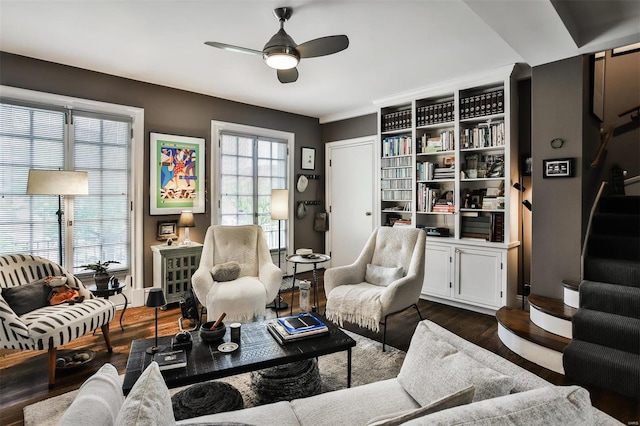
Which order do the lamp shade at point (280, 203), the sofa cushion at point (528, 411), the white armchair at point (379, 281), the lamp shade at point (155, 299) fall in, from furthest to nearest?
the lamp shade at point (280, 203) → the white armchair at point (379, 281) → the lamp shade at point (155, 299) → the sofa cushion at point (528, 411)

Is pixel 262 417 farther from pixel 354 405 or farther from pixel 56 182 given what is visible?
pixel 56 182

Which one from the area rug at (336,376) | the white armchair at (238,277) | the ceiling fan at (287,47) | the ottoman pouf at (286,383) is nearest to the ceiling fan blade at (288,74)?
the ceiling fan at (287,47)

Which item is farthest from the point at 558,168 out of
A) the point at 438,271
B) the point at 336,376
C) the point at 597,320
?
the point at 336,376

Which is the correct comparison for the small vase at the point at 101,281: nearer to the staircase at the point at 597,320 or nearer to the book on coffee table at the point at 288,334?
the book on coffee table at the point at 288,334

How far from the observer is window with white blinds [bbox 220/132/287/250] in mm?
4812

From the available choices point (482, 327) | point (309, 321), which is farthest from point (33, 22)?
point (482, 327)

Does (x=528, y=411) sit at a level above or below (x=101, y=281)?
above

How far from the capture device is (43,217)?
345 centimetres

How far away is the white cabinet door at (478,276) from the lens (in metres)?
3.72

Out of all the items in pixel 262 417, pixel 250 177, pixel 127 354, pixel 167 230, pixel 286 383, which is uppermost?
pixel 250 177

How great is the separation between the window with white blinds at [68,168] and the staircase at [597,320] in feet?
13.6

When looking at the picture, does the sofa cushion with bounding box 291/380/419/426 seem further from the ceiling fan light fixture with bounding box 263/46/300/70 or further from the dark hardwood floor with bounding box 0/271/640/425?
the ceiling fan light fixture with bounding box 263/46/300/70

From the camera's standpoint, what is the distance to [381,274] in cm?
340

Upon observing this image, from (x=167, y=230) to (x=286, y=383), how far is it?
2870mm
